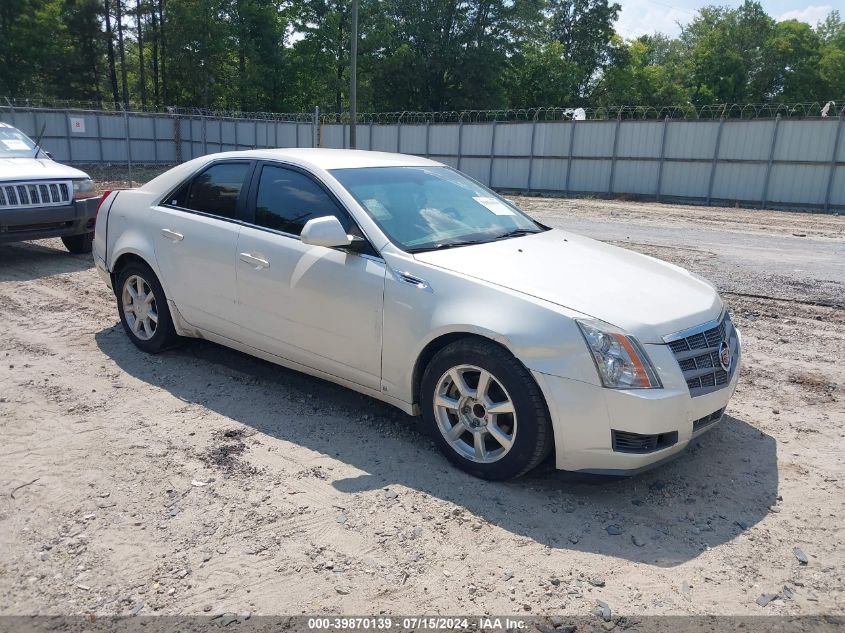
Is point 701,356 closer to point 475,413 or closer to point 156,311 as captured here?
point 475,413

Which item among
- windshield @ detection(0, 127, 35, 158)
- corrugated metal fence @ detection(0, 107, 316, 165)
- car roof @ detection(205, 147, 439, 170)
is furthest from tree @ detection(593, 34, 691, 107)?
car roof @ detection(205, 147, 439, 170)

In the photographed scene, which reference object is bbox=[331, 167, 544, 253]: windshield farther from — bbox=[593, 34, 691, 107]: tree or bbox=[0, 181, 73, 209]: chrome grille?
bbox=[593, 34, 691, 107]: tree

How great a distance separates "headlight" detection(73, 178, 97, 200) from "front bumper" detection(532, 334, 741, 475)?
7969mm

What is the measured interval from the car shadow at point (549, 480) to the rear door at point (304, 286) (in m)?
0.40

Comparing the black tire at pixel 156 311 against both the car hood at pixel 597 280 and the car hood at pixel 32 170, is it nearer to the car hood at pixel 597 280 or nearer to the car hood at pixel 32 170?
the car hood at pixel 597 280

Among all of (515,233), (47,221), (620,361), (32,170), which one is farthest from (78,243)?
(620,361)

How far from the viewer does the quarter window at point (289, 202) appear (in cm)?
442

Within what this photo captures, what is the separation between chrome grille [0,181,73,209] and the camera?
27.5 ft

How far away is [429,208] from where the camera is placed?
178 inches

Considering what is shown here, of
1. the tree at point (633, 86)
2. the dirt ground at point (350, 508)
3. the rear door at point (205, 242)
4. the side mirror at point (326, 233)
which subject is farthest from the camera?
the tree at point (633, 86)

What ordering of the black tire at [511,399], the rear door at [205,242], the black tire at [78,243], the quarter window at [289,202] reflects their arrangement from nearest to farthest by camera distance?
the black tire at [511,399], the quarter window at [289,202], the rear door at [205,242], the black tire at [78,243]

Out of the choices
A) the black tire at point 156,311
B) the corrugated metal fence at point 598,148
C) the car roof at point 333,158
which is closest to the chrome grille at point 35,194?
the black tire at point 156,311

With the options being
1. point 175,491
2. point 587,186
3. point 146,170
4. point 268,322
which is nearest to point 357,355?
point 268,322

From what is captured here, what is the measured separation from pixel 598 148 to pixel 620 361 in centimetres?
2329
